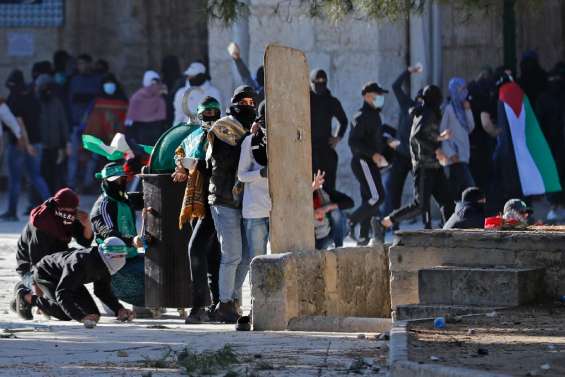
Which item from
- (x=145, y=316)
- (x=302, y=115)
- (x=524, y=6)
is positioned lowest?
(x=145, y=316)

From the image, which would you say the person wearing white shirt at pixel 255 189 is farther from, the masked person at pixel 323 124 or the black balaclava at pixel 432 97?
the masked person at pixel 323 124

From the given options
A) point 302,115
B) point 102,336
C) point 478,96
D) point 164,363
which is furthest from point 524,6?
point 478,96

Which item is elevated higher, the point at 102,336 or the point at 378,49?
the point at 378,49

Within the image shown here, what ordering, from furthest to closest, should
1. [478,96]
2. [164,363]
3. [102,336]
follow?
1. [478,96]
2. [102,336]
3. [164,363]

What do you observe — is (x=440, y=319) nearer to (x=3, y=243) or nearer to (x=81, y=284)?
(x=81, y=284)

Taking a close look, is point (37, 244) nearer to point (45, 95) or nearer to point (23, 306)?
point (23, 306)

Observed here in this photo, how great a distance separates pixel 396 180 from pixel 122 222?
→ 231 inches

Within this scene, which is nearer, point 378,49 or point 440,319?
point 440,319

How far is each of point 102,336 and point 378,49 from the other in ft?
32.2

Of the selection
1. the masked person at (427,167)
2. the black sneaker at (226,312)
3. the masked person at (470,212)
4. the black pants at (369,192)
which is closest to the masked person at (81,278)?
the black sneaker at (226,312)

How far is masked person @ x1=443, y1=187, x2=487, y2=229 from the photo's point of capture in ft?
44.6

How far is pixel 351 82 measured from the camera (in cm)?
1983

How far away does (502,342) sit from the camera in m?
8.98

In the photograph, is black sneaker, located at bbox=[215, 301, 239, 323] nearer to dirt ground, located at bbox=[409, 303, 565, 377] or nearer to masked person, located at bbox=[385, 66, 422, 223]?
dirt ground, located at bbox=[409, 303, 565, 377]
